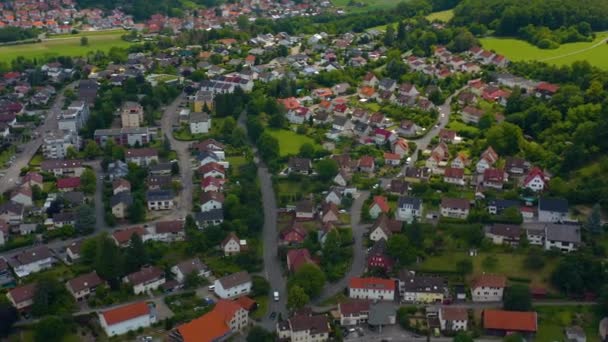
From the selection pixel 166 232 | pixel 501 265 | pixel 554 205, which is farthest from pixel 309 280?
pixel 554 205

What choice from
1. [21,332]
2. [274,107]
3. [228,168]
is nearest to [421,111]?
[274,107]

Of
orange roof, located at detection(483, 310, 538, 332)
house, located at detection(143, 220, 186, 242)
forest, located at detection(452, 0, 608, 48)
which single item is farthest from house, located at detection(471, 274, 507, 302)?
forest, located at detection(452, 0, 608, 48)

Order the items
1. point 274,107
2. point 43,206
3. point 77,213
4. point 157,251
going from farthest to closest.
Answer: point 274,107
point 43,206
point 77,213
point 157,251

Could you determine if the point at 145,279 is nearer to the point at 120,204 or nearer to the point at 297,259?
the point at 297,259

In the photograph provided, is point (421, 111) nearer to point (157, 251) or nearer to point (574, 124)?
point (574, 124)

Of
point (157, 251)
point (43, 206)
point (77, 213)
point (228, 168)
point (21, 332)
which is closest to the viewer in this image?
point (21, 332)

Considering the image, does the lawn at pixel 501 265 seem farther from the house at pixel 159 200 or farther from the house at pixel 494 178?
the house at pixel 159 200
